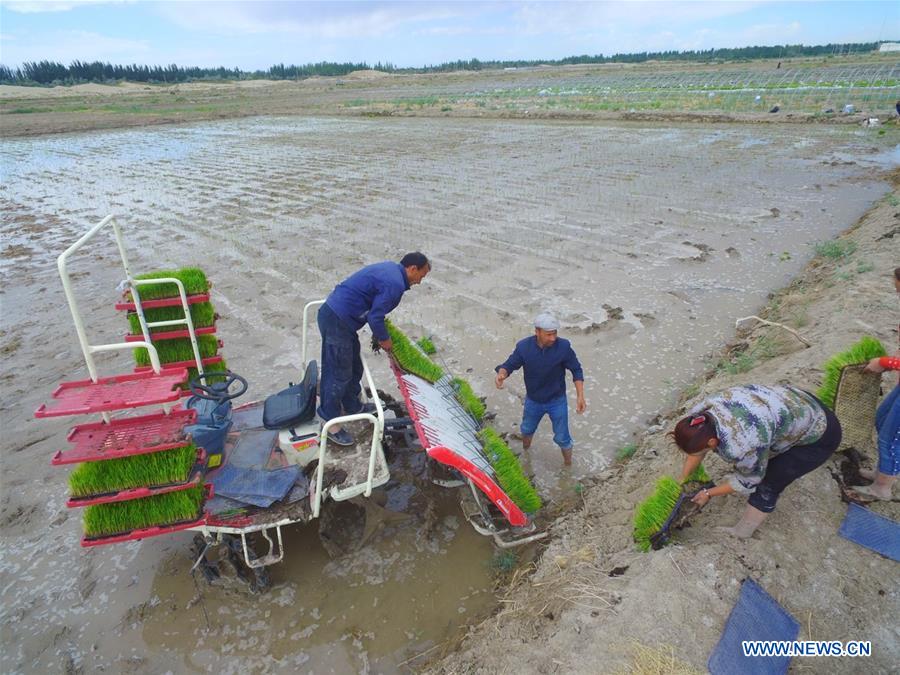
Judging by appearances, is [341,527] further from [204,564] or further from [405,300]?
[405,300]

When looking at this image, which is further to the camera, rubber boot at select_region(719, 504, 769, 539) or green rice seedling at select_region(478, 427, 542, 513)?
green rice seedling at select_region(478, 427, 542, 513)

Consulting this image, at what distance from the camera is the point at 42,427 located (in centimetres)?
582

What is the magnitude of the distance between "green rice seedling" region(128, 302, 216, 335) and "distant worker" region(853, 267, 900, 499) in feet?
18.2

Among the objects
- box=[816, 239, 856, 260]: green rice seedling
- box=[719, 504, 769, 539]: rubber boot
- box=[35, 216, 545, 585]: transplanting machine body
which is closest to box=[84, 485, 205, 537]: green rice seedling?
box=[35, 216, 545, 585]: transplanting machine body

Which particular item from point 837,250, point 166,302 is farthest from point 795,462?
point 837,250

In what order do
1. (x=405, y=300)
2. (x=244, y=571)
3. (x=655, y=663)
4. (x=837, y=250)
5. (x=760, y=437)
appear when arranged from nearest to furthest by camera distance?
(x=655, y=663)
(x=760, y=437)
(x=244, y=571)
(x=405, y=300)
(x=837, y=250)

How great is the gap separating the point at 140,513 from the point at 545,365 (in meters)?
3.28

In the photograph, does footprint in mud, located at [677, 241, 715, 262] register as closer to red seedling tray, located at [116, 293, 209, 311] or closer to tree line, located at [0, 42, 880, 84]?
red seedling tray, located at [116, 293, 209, 311]

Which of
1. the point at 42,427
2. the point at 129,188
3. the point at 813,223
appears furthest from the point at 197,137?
the point at 813,223

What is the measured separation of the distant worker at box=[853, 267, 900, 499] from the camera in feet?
11.5

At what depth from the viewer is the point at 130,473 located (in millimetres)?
3303

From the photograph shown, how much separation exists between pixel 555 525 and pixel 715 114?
28.5 metres

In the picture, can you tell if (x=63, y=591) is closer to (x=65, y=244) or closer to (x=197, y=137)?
(x=65, y=244)

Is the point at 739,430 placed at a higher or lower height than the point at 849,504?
higher
